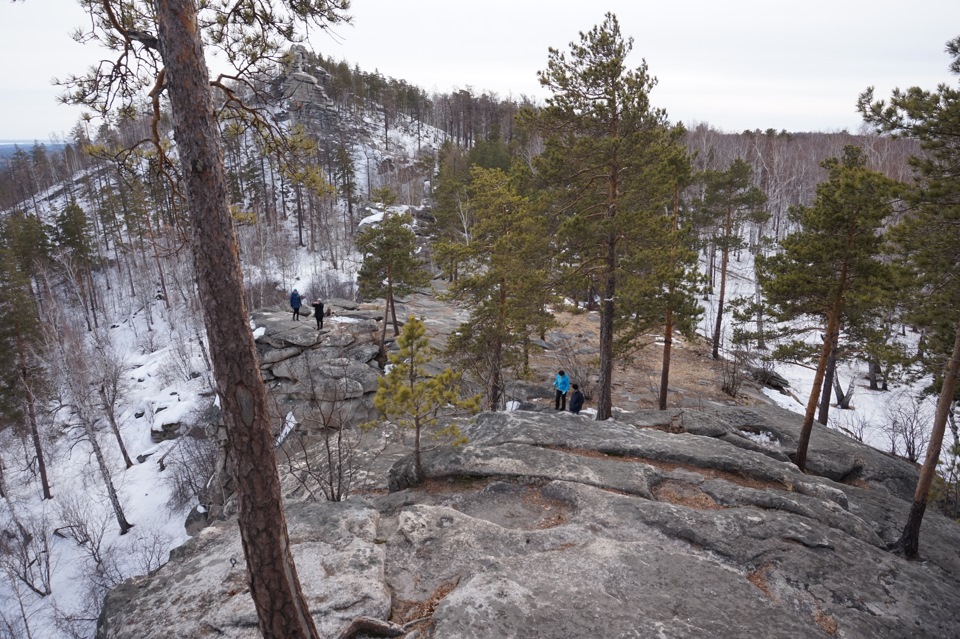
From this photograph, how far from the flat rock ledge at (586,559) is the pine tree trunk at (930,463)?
1.02 ft

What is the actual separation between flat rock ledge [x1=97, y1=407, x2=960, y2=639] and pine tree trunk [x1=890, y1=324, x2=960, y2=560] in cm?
31

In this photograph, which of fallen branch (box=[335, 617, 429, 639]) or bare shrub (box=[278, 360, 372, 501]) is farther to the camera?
bare shrub (box=[278, 360, 372, 501])

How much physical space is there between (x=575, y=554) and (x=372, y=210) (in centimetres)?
4974

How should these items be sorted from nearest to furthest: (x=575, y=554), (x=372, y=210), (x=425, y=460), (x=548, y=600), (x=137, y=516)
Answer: (x=548, y=600) < (x=575, y=554) < (x=425, y=460) < (x=137, y=516) < (x=372, y=210)

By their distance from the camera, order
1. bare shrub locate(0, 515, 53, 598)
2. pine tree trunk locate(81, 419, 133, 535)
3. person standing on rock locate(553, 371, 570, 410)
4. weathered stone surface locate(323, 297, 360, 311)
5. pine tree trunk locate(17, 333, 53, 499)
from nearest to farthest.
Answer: person standing on rock locate(553, 371, 570, 410), bare shrub locate(0, 515, 53, 598), pine tree trunk locate(81, 419, 133, 535), pine tree trunk locate(17, 333, 53, 499), weathered stone surface locate(323, 297, 360, 311)

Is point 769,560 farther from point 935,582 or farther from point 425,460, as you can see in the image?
point 425,460

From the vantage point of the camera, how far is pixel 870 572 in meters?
6.37

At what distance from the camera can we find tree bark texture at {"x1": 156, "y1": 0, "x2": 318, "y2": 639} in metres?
3.39

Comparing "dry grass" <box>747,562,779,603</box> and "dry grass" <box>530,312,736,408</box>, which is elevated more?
"dry grass" <box>747,562,779,603</box>

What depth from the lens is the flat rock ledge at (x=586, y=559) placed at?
16.8 feet

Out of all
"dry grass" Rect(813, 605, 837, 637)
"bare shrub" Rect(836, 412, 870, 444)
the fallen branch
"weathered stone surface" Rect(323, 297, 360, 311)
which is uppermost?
the fallen branch

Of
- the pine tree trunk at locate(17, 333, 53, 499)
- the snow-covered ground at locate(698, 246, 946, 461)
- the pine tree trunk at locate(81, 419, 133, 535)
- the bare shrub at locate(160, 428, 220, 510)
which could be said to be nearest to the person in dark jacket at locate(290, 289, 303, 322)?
the bare shrub at locate(160, 428, 220, 510)

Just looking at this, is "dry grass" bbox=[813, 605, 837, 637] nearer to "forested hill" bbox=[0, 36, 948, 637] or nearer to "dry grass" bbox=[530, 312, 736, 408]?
"forested hill" bbox=[0, 36, 948, 637]

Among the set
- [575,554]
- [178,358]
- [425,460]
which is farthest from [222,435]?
[575,554]
